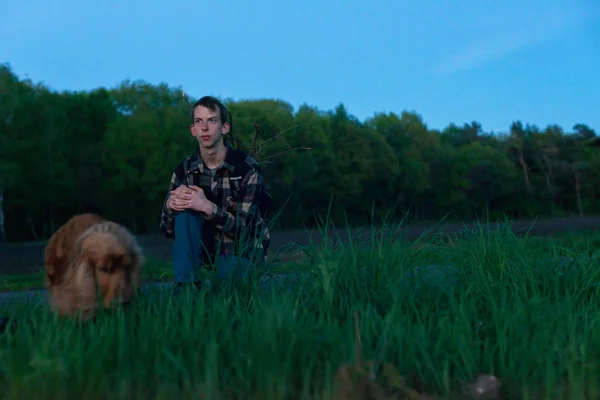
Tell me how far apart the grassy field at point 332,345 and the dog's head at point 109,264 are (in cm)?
14

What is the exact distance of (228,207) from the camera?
17.4ft

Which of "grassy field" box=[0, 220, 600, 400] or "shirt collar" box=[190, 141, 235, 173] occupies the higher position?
"shirt collar" box=[190, 141, 235, 173]

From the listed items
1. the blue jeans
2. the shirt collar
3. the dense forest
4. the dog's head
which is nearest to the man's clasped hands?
the blue jeans

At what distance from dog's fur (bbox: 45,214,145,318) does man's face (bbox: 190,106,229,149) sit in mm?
1242

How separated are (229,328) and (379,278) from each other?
1347 mm

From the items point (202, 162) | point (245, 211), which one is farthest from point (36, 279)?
point (245, 211)

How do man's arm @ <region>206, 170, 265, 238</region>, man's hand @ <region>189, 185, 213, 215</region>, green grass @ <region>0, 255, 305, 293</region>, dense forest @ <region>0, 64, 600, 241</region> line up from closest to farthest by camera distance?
1. man's hand @ <region>189, 185, 213, 215</region>
2. man's arm @ <region>206, 170, 265, 238</region>
3. green grass @ <region>0, 255, 305, 293</region>
4. dense forest @ <region>0, 64, 600, 241</region>

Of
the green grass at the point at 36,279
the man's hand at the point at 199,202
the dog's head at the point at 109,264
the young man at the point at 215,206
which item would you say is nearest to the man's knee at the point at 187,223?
the young man at the point at 215,206

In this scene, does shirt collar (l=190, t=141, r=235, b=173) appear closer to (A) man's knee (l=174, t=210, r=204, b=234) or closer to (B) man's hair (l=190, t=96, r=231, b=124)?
(B) man's hair (l=190, t=96, r=231, b=124)

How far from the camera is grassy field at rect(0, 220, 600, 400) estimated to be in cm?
291

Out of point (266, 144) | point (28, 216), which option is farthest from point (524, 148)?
point (266, 144)

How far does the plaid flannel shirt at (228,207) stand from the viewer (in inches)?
198

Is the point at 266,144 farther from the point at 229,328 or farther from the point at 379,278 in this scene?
the point at 229,328

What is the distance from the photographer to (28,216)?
47750mm
